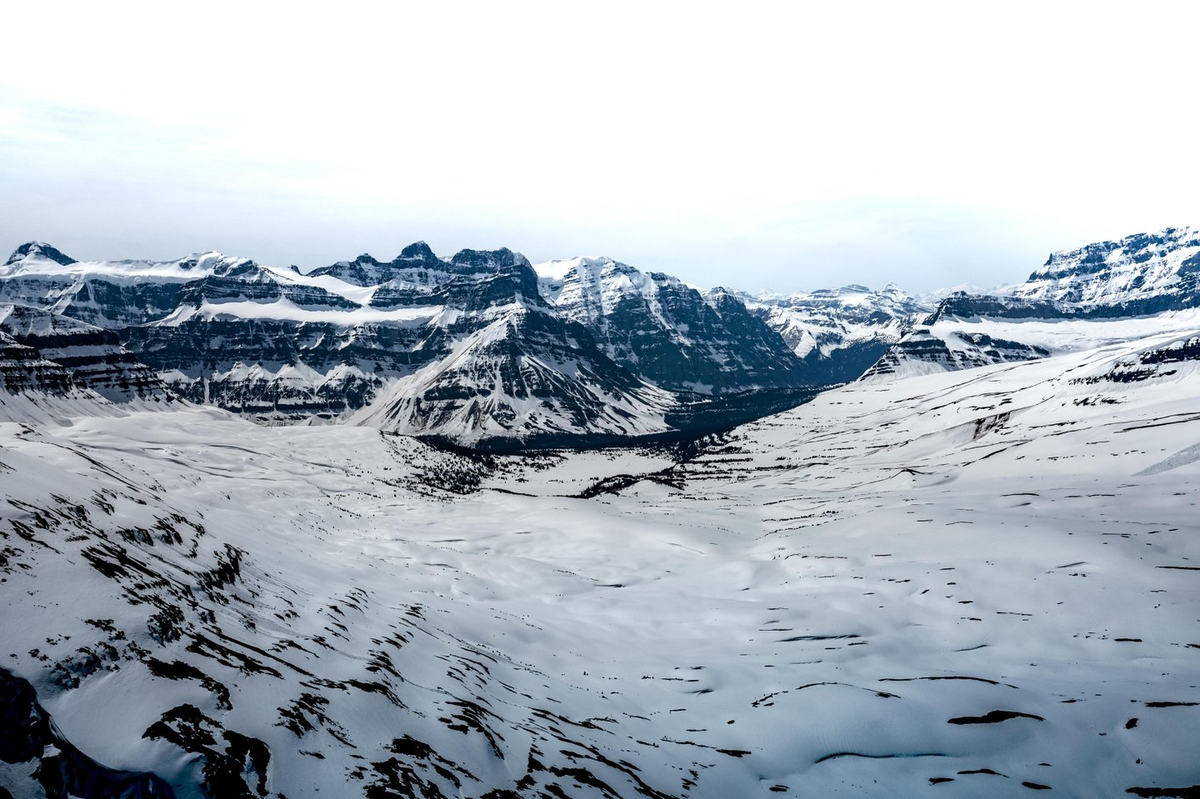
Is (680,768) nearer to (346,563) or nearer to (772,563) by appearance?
(346,563)

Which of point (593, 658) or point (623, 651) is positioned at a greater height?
point (593, 658)

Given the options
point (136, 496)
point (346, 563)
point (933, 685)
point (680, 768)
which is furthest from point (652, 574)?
point (136, 496)

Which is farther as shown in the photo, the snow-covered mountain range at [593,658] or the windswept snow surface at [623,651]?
the windswept snow surface at [623,651]

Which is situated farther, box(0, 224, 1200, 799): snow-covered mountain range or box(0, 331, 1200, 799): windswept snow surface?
box(0, 331, 1200, 799): windswept snow surface

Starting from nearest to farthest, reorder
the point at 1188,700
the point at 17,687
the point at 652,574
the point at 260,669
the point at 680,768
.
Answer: the point at 17,687
the point at 260,669
the point at 680,768
the point at 1188,700
the point at 652,574

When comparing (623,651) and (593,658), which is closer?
(593,658)

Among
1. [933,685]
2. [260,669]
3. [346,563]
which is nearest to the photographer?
[260,669]

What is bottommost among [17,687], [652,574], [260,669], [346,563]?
[652,574]

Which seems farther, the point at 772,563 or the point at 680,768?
the point at 772,563
